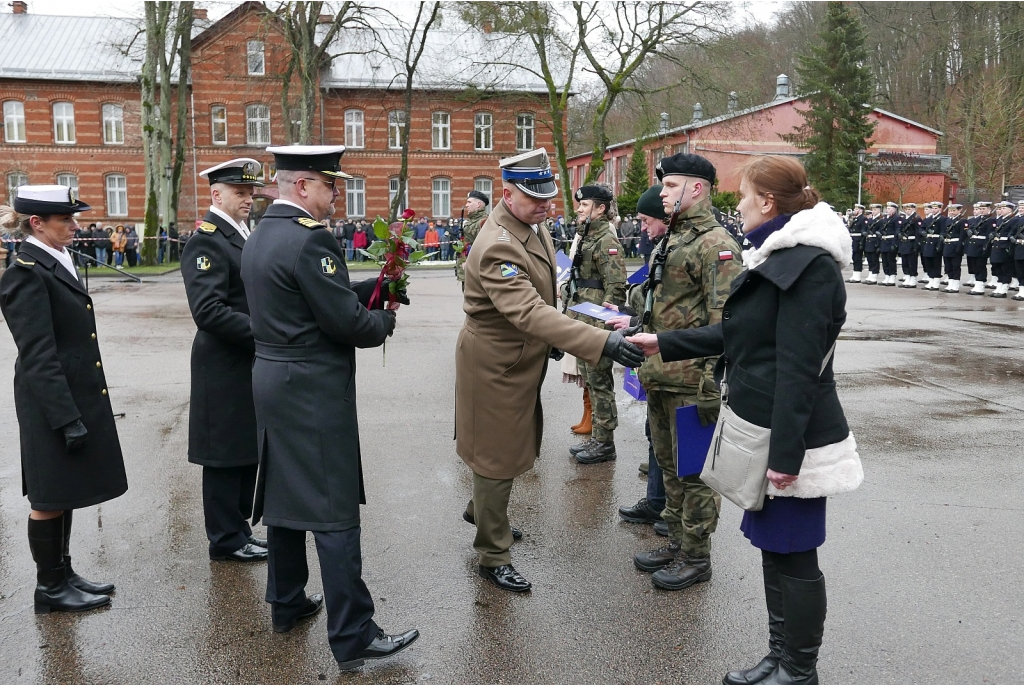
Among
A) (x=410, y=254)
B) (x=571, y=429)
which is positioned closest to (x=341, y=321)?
(x=410, y=254)

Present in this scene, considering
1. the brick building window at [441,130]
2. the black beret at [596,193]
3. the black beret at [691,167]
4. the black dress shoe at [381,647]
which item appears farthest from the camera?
the brick building window at [441,130]

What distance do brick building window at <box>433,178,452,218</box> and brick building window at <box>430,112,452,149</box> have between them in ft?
6.19

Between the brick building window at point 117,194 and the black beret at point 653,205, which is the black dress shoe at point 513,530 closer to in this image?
the black beret at point 653,205

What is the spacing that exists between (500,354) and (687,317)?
995 mm

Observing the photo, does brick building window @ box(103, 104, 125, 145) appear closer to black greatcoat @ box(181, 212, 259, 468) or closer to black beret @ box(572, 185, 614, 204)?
black beret @ box(572, 185, 614, 204)

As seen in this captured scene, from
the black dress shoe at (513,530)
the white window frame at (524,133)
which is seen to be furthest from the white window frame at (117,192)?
the black dress shoe at (513,530)

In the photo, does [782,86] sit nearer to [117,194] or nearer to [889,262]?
[889,262]

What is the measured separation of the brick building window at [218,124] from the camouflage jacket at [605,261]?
42.2m

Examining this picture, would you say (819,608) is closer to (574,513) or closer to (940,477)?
(574,513)

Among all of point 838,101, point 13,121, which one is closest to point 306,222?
point 838,101

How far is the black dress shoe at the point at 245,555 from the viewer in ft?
15.6

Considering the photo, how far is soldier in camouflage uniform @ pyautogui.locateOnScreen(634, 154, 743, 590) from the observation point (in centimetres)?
434

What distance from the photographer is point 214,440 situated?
466 cm

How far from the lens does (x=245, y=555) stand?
475cm
